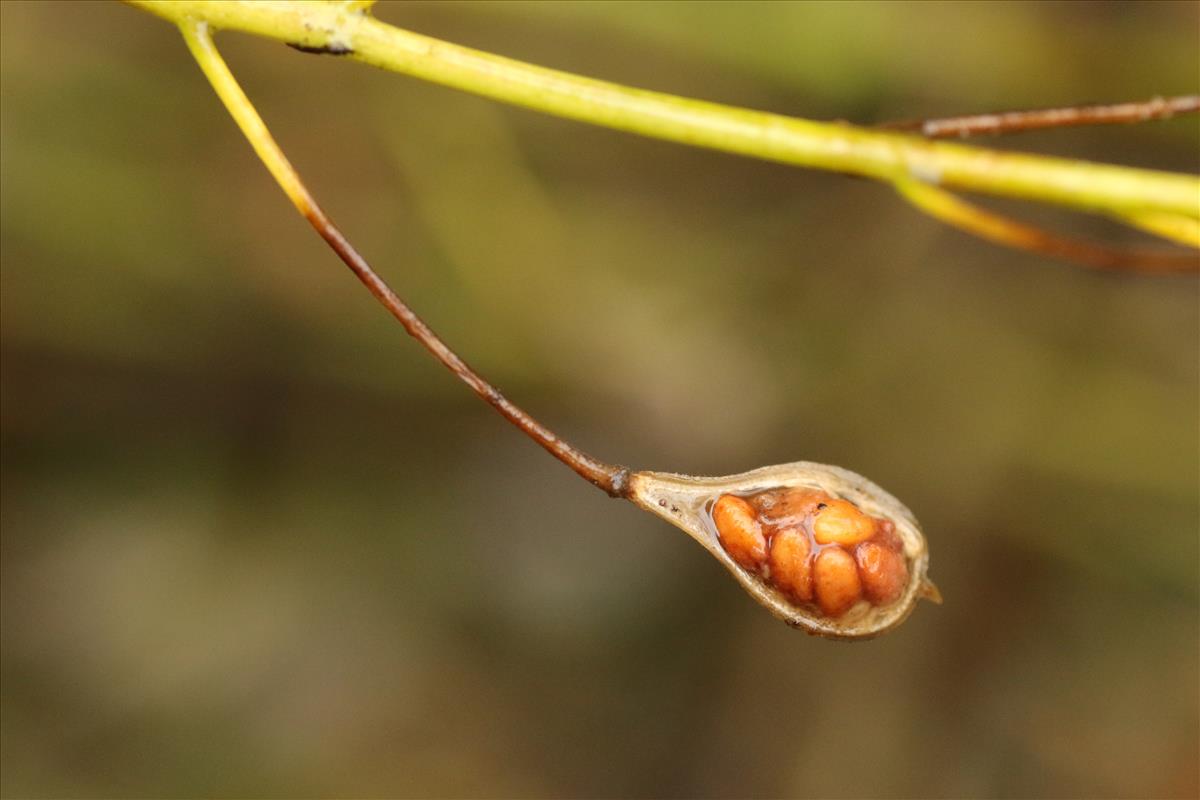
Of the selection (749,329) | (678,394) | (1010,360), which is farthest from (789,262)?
(1010,360)

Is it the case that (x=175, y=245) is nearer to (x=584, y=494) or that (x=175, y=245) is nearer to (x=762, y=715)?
(x=584, y=494)

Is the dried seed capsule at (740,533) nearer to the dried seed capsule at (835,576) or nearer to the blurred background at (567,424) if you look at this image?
the dried seed capsule at (835,576)

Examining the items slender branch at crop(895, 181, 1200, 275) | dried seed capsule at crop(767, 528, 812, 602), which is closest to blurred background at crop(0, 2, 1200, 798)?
slender branch at crop(895, 181, 1200, 275)

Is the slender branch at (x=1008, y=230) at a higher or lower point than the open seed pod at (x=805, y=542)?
higher

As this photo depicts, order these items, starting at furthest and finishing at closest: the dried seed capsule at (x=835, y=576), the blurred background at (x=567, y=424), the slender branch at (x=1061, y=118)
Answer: the blurred background at (x=567, y=424), the dried seed capsule at (x=835, y=576), the slender branch at (x=1061, y=118)

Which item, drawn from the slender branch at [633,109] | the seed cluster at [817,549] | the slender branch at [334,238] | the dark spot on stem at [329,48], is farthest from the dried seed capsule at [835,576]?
the dark spot on stem at [329,48]

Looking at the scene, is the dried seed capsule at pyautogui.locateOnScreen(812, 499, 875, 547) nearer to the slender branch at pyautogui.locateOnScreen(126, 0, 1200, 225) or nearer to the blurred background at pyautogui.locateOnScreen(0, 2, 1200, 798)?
the slender branch at pyautogui.locateOnScreen(126, 0, 1200, 225)

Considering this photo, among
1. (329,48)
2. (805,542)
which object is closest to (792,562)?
(805,542)

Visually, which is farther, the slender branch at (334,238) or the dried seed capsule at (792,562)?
the dried seed capsule at (792,562)
